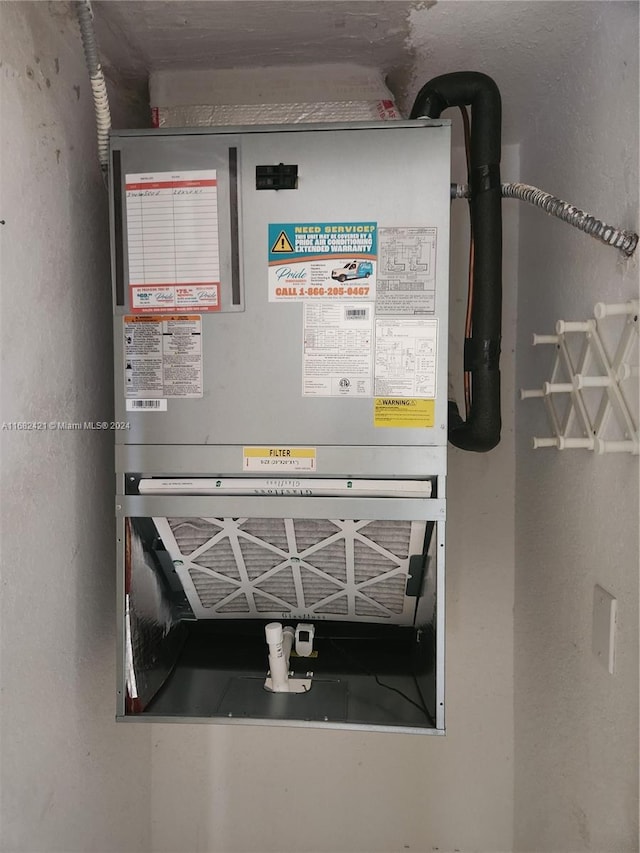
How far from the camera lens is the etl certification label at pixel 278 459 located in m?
1.03

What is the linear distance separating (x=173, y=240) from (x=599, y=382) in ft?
2.71

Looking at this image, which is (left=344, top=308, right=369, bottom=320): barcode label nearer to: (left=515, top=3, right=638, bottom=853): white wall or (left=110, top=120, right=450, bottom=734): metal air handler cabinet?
(left=110, top=120, right=450, bottom=734): metal air handler cabinet

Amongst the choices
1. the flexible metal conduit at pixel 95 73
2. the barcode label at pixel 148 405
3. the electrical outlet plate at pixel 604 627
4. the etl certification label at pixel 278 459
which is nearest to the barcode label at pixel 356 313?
the etl certification label at pixel 278 459

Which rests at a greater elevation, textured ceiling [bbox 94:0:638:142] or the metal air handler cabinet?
textured ceiling [bbox 94:0:638:142]

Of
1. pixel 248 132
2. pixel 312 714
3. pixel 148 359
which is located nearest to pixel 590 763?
pixel 312 714

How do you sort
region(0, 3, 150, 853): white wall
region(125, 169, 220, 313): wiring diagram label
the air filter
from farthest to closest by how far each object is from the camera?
the air filter
region(125, 169, 220, 313): wiring diagram label
region(0, 3, 150, 853): white wall

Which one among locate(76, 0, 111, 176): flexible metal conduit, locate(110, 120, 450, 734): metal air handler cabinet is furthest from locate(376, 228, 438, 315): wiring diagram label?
locate(76, 0, 111, 176): flexible metal conduit

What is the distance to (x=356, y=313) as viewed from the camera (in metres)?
1.00

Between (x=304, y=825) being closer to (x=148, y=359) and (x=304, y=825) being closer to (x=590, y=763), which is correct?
(x=590, y=763)

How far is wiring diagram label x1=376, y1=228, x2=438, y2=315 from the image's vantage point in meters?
0.99

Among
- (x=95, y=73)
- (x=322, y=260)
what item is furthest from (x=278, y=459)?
(x=95, y=73)

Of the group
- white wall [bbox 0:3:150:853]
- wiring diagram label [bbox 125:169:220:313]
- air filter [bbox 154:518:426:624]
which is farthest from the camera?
air filter [bbox 154:518:426:624]

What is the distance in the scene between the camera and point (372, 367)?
1.01 metres

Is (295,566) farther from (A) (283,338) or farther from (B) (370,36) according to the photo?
(B) (370,36)
